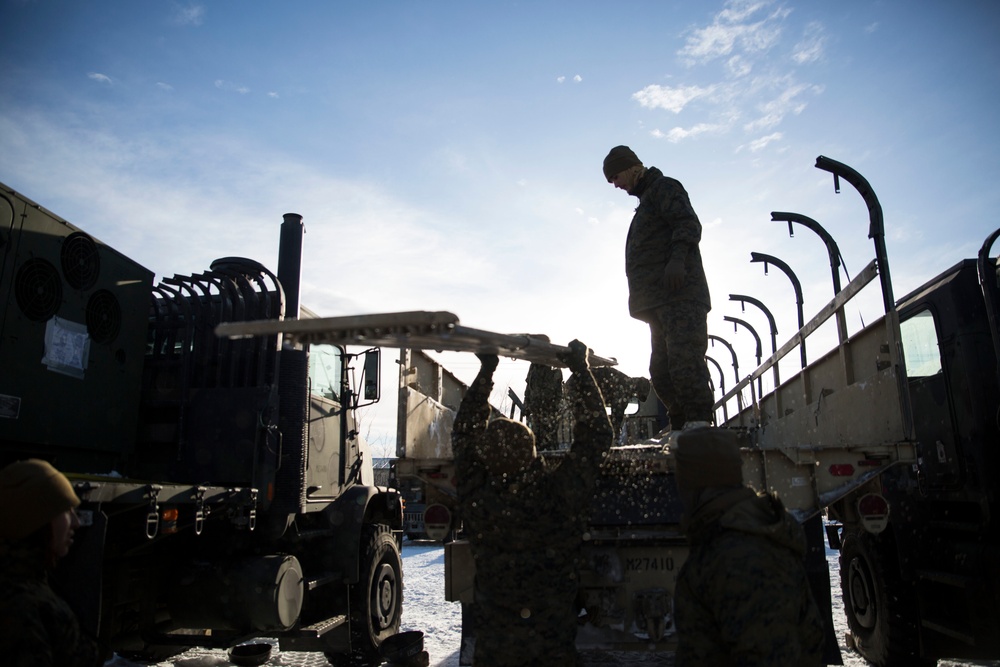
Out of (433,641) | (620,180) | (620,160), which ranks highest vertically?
(620,160)

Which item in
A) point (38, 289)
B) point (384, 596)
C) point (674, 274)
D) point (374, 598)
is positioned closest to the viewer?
point (674, 274)

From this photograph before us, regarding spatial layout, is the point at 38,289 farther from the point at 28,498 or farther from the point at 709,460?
the point at 709,460

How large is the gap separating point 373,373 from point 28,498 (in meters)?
4.45

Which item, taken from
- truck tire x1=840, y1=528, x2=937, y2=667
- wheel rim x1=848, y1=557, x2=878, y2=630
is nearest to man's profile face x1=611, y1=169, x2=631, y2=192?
truck tire x1=840, y1=528, x2=937, y2=667

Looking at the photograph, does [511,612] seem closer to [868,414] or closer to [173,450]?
[868,414]

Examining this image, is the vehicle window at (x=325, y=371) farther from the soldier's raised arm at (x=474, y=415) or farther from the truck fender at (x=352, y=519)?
the soldier's raised arm at (x=474, y=415)

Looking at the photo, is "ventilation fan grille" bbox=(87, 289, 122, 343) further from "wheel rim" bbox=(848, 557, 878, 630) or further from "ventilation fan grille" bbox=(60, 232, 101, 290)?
"wheel rim" bbox=(848, 557, 878, 630)

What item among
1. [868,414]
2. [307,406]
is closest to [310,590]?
[307,406]

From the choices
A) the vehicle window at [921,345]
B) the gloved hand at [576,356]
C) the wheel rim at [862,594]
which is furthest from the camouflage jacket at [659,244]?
the wheel rim at [862,594]

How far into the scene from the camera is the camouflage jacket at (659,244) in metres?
4.26

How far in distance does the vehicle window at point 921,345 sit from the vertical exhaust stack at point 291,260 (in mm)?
4853

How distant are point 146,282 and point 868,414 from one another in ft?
17.3

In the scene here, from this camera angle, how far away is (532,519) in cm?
282

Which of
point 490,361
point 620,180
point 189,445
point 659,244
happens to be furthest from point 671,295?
point 189,445
